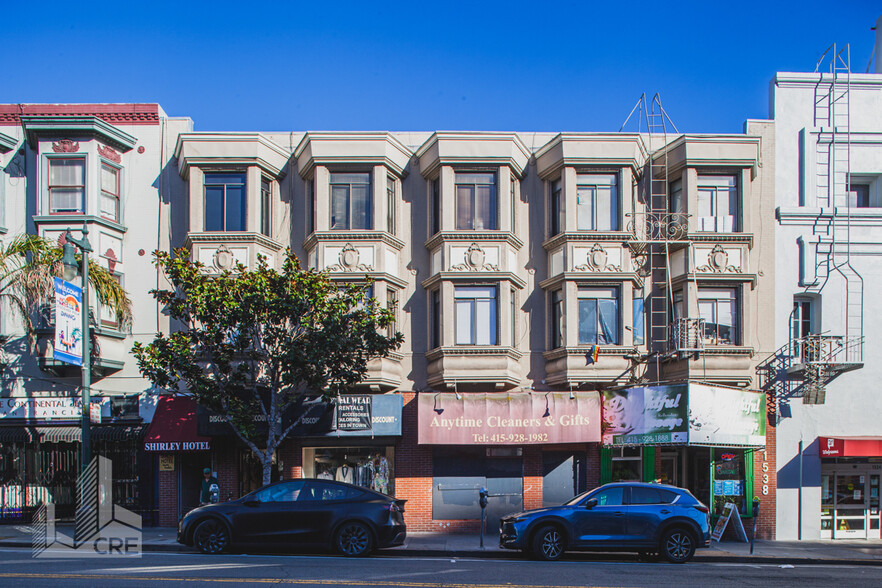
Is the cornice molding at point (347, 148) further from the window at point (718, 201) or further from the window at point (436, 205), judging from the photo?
the window at point (718, 201)

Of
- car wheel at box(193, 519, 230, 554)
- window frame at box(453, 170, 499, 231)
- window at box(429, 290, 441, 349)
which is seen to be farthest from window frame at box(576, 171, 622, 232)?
car wheel at box(193, 519, 230, 554)

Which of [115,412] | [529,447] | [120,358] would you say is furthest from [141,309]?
[529,447]

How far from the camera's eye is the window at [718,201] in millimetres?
21750

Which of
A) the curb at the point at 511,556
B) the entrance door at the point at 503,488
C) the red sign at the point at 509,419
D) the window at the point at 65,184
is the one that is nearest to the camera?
the curb at the point at 511,556

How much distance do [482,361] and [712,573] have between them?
8328 millimetres

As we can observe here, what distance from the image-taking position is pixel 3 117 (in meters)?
22.3

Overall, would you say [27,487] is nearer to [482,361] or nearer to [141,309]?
[141,309]

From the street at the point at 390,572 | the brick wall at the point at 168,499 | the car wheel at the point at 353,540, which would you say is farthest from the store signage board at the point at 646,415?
the brick wall at the point at 168,499

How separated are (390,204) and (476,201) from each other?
2290 mm

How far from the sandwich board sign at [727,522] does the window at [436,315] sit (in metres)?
8.01

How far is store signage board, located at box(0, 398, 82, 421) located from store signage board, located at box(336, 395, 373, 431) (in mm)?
6810

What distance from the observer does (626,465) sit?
21.3 m

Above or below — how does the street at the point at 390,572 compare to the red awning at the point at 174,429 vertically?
below

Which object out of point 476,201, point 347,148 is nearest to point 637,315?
point 476,201
